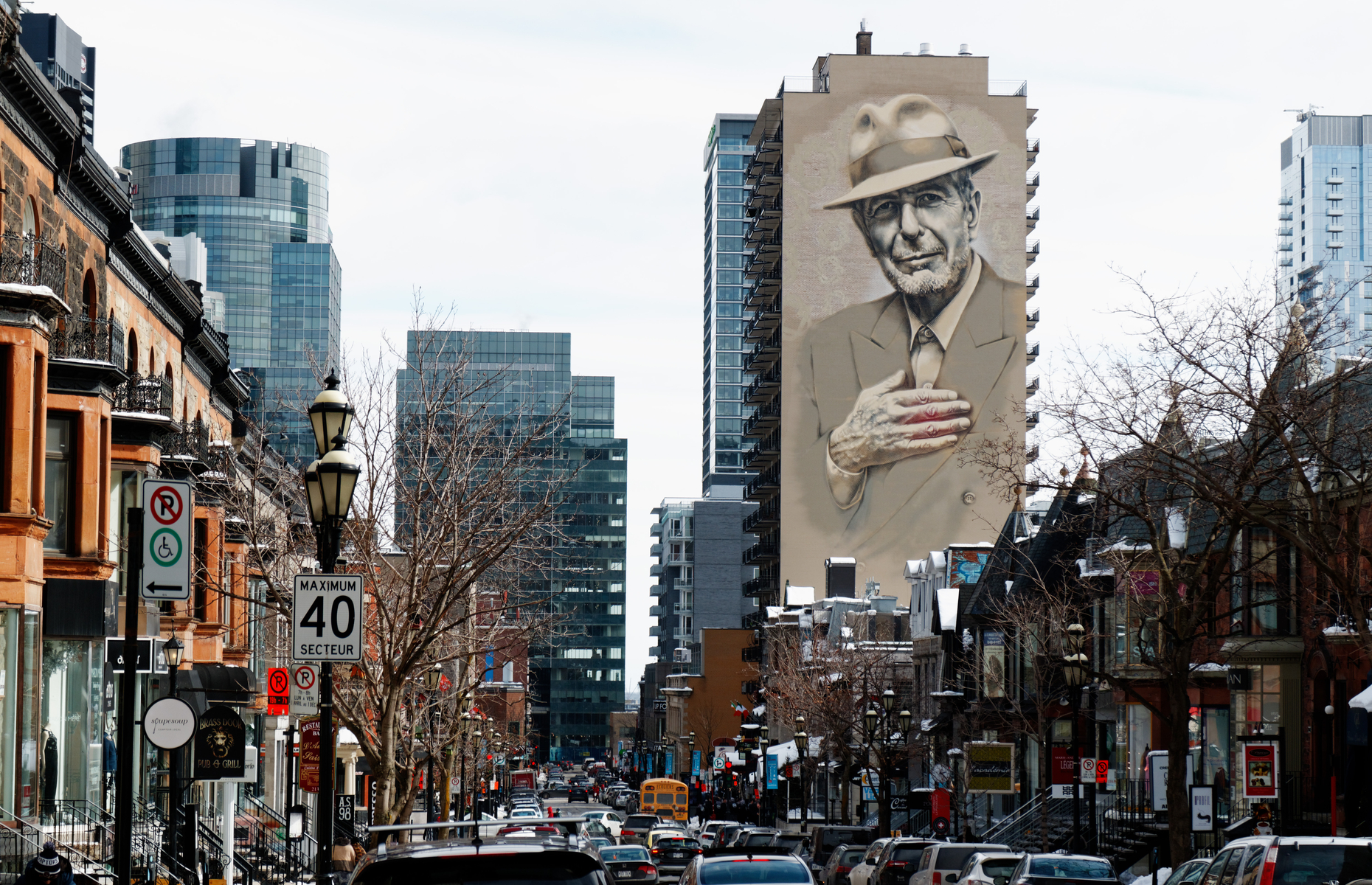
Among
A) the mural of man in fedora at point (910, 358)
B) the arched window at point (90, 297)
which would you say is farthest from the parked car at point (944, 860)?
the mural of man in fedora at point (910, 358)

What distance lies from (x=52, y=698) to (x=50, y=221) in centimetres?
889

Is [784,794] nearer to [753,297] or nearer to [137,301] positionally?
[753,297]

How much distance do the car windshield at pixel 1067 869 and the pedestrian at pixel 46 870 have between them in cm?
1319

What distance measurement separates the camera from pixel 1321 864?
17.2 metres

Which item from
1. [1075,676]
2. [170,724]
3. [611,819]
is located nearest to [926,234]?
[611,819]

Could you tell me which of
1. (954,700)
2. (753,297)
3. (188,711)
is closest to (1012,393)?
(753,297)

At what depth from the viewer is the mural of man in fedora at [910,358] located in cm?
10319

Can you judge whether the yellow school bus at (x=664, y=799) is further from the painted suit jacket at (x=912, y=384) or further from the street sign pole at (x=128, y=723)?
the street sign pole at (x=128, y=723)

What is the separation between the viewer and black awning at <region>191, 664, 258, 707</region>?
136 ft

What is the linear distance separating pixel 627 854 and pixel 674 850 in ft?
32.9

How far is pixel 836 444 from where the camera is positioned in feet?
342

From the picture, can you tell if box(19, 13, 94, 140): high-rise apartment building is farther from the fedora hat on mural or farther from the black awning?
the black awning

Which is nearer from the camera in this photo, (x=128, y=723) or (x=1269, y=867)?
(x=128, y=723)

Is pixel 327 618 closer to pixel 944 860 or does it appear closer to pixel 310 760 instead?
pixel 310 760
